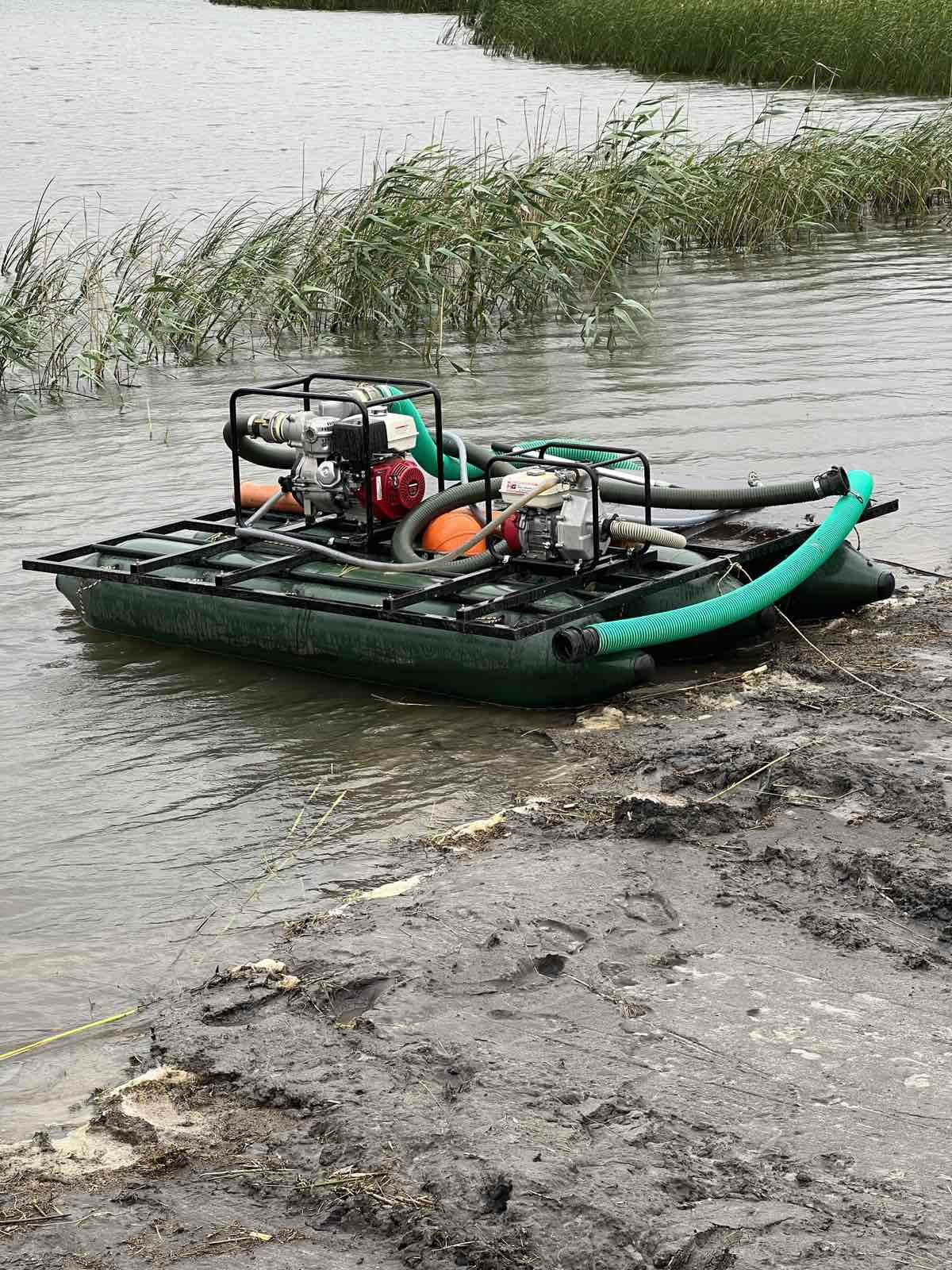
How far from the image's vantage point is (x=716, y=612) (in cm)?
646

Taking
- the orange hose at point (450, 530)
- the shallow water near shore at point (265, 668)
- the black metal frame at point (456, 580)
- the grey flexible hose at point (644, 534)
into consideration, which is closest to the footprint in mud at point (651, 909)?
the shallow water near shore at point (265, 668)

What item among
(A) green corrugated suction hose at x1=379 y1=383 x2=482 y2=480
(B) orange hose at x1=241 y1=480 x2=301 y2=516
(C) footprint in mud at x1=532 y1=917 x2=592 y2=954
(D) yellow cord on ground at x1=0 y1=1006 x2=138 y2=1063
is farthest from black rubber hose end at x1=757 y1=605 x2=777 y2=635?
(D) yellow cord on ground at x1=0 y1=1006 x2=138 y2=1063

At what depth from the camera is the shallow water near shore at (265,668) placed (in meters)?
5.09

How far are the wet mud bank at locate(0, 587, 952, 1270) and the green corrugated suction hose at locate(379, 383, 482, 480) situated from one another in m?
2.66

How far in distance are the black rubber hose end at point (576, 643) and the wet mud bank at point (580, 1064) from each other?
32.4 inches

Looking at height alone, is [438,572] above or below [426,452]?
below

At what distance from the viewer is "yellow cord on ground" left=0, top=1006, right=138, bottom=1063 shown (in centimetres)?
435

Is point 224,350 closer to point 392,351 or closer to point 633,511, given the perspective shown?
point 392,351

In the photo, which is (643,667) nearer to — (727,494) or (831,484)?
(727,494)

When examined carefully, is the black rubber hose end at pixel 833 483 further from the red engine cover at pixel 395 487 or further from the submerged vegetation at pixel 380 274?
the submerged vegetation at pixel 380 274

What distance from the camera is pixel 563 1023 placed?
3961 millimetres

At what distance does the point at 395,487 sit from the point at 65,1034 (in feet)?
11.7

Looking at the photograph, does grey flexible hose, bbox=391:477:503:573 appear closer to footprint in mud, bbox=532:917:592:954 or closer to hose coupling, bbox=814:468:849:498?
→ hose coupling, bbox=814:468:849:498

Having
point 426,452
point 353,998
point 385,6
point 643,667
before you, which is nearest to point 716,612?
point 643,667
